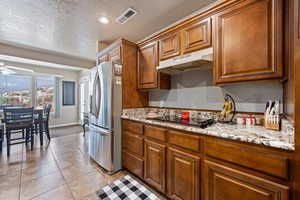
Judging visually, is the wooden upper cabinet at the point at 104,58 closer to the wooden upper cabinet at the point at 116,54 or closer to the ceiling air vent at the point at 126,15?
the wooden upper cabinet at the point at 116,54

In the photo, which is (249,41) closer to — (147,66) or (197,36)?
(197,36)

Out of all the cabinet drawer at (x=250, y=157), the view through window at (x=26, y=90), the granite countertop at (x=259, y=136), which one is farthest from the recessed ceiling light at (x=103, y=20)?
the view through window at (x=26, y=90)

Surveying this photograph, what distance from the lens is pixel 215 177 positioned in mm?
1149

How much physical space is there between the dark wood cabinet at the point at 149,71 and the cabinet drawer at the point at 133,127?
2.30 ft

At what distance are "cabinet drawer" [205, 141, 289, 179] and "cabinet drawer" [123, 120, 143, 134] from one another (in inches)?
38.7

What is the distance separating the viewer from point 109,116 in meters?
2.15

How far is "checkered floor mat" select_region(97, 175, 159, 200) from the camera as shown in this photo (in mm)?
1635

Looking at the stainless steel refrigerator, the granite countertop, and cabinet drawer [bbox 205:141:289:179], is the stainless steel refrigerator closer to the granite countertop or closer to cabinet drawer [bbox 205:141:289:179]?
the granite countertop

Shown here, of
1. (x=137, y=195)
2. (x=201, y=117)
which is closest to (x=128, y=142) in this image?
(x=137, y=195)

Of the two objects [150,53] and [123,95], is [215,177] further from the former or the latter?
[150,53]

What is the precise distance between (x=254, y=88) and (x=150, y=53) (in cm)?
158

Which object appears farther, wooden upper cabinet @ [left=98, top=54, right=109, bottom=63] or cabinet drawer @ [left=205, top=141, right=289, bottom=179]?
wooden upper cabinet @ [left=98, top=54, right=109, bottom=63]

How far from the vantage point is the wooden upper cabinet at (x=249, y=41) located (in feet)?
3.78

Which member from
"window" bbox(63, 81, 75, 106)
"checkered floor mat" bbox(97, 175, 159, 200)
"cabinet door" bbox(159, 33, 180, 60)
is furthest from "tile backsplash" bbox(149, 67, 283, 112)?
"window" bbox(63, 81, 75, 106)
